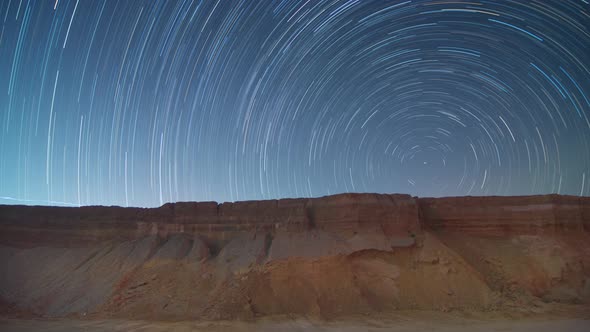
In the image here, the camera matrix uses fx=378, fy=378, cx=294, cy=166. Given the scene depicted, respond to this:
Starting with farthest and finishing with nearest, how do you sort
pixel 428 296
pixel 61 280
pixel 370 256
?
pixel 61 280 → pixel 370 256 → pixel 428 296

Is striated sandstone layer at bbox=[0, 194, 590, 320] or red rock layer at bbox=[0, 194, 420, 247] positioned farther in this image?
red rock layer at bbox=[0, 194, 420, 247]

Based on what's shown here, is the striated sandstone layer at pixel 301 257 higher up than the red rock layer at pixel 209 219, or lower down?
lower down

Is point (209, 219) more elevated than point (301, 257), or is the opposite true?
point (209, 219)

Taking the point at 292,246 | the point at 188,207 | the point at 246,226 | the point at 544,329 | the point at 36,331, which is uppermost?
the point at 188,207

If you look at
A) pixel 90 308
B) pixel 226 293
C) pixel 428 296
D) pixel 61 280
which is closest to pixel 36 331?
pixel 90 308

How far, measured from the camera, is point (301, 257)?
2002 cm

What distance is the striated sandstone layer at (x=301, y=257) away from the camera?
62.5 feet

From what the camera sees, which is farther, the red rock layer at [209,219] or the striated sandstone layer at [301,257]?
the red rock layer at [209,219]

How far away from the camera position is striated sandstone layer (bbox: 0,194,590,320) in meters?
19.1

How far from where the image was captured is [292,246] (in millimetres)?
21141

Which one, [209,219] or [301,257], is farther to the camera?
[209,219]

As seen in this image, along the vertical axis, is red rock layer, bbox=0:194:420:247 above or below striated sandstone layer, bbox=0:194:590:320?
above

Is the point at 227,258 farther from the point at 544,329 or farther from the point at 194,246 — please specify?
the point at 544,329

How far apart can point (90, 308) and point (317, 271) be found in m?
11.9
